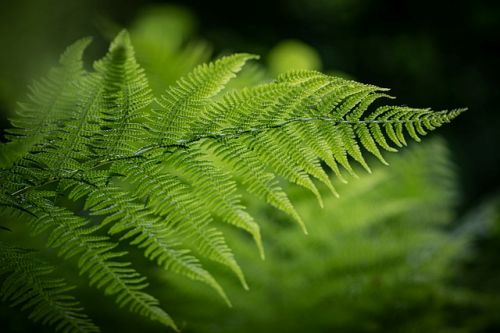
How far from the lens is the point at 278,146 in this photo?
1018 millimetres

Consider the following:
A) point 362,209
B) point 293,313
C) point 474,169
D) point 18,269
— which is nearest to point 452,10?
point 474,169

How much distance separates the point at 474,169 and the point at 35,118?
215 inches

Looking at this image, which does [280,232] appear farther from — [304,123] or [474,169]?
[474,169]

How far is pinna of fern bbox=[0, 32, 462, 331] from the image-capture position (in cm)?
95

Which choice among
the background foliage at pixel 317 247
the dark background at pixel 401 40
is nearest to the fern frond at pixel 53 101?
the background foliage at pixel 317 247

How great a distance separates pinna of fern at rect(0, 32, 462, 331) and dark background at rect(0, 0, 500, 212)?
11.7 ft

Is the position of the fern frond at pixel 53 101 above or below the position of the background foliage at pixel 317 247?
below

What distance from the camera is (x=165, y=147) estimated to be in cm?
100

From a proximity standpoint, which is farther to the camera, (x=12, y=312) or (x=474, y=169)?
(x=474, y=169)

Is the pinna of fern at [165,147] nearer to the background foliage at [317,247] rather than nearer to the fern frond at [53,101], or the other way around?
the fern frond at [53,101]

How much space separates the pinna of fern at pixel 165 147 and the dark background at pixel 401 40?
355 centimetres

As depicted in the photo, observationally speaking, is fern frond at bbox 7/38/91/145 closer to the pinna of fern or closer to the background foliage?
the pinna of fern

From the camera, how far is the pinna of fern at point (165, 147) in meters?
0.95

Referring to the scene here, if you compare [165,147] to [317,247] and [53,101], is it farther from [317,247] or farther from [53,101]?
[317,247]
